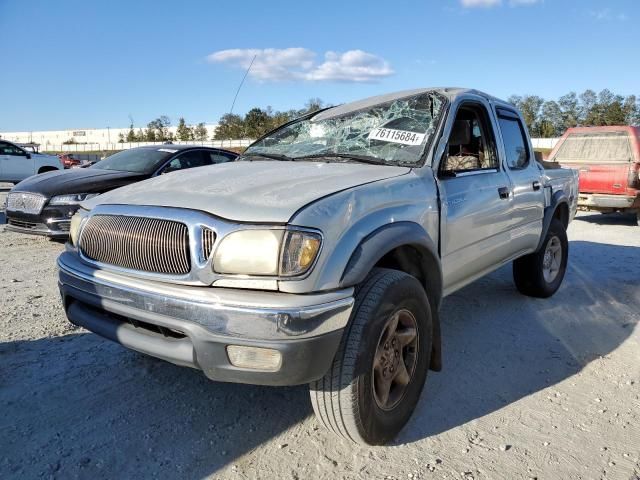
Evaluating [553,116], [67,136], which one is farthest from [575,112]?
[67,136]

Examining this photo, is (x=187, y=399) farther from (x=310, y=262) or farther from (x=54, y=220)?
(x=54, y=220)

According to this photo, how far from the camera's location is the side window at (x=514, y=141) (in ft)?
13.3

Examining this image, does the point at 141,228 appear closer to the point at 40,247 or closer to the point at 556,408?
the point at 556,408

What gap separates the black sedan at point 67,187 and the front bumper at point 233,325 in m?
4.56

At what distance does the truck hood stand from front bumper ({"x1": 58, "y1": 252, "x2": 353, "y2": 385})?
1.17ft

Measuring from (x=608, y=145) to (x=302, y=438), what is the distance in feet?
32.0

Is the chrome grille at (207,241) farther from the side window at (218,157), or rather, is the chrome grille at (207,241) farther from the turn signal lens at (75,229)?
the side window at (218,157)

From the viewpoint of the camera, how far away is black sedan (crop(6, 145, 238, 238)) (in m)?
6.55

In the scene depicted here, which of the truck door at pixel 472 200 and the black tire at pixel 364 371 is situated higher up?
the truck door at pixel 472 200

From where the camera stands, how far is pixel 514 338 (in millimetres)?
3916

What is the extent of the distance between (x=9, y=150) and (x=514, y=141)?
50.4 ft

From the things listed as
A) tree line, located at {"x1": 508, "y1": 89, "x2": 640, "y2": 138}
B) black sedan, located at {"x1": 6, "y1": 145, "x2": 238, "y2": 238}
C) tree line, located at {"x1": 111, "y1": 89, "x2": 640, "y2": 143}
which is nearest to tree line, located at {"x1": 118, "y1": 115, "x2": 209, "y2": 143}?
tree line, located at {"x1": 111, "y1": 89, "x2": 640, "y2": 143}

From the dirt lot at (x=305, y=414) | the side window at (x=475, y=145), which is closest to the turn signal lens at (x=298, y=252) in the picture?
the dirt lot at (x=305, y=414)

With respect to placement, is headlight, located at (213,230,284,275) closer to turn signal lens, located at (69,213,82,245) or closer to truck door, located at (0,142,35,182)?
turn signal lens, located at (69,213,82,245)
